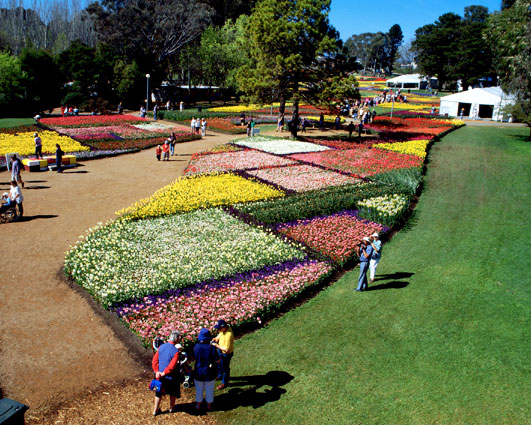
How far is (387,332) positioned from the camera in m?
9.75

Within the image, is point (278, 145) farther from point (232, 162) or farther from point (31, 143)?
point (31, 143)

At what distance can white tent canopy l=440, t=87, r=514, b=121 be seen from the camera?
48.4 metres

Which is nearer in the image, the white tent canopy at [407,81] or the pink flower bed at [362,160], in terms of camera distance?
the pink flower bed at [362,160]

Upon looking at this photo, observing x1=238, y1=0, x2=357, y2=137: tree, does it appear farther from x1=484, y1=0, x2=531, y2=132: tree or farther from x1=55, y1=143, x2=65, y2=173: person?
x1=55, y1=143, x2=65, y2=173: person

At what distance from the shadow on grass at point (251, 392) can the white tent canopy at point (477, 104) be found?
158ft

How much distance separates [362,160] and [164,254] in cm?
1597

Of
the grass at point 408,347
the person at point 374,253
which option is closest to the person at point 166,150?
the grass at point 408,347

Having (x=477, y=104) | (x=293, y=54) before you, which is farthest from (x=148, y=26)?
(x=477, y=104)

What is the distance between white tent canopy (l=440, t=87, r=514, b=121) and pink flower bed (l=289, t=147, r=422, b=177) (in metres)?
27.6

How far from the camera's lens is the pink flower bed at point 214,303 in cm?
966

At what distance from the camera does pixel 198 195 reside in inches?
734

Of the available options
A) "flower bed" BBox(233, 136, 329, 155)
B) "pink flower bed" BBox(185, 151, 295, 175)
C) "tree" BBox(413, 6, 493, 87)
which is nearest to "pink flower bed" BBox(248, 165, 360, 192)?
"pink flower bed" BBox(185, 151, 295, 175)

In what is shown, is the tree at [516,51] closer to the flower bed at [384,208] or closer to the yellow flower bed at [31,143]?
the flower bed at [384,208]

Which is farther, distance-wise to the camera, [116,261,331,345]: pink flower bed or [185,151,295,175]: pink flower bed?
[185,151,295,175]: pink flower bed
